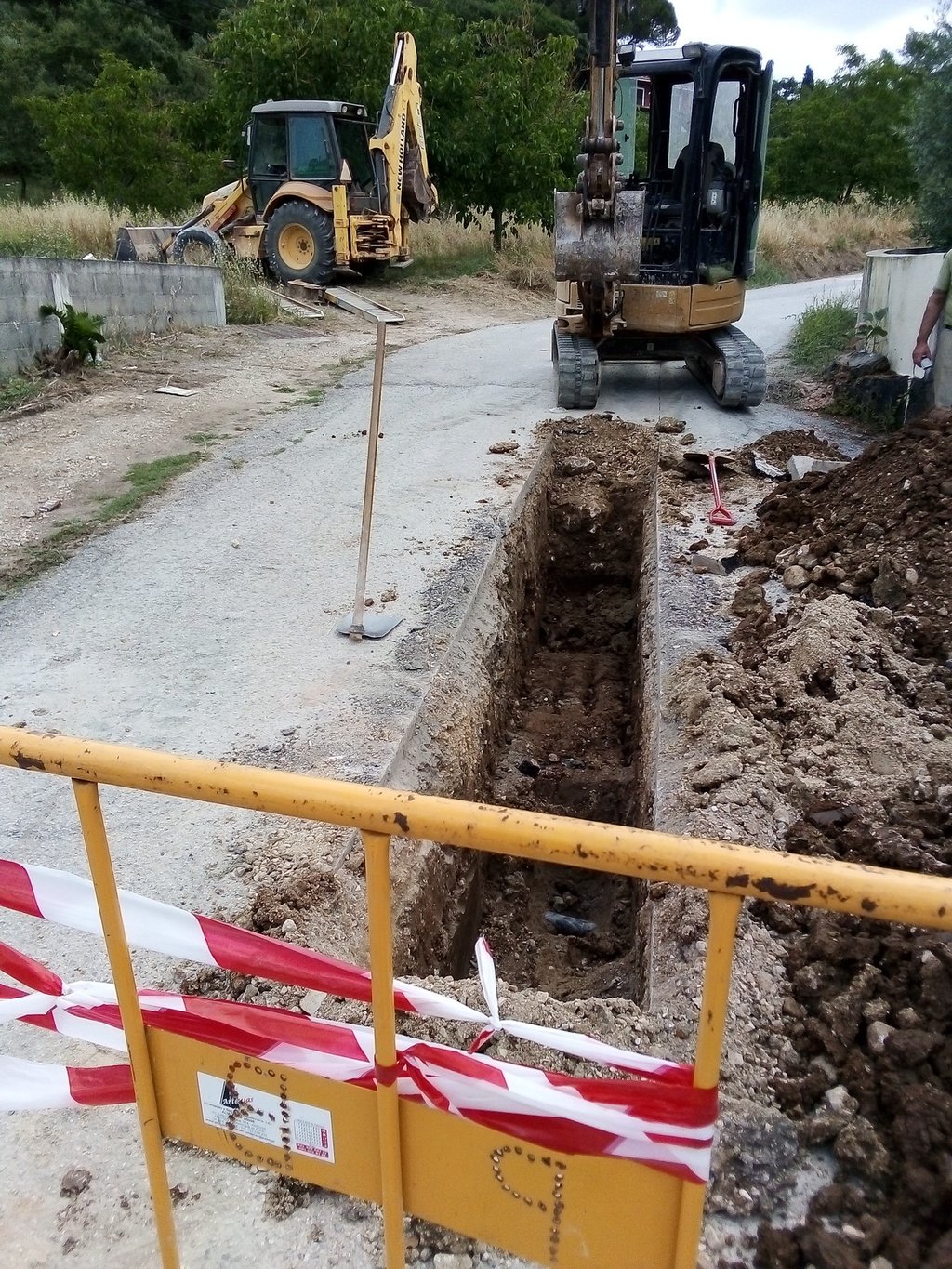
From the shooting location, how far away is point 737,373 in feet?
31.7

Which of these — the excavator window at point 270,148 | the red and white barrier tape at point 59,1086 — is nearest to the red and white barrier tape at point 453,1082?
the red and white barrier tape at point 59,1086

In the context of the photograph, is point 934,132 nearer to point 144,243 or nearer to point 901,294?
point 901,294

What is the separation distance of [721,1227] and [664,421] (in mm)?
8064

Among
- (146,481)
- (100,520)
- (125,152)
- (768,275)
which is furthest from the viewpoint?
(768,275)

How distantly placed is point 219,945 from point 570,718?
4779 millimetres

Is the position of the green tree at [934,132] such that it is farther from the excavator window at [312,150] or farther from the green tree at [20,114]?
the green tree at [20,114]

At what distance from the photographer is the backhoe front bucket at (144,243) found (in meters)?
15.9

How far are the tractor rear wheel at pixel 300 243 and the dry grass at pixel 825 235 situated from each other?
12353mm

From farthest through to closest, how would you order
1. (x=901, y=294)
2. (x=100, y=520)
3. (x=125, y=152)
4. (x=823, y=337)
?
(x=125, y=152) < (x=823, y=337) < (x=901, y=294) < (x=100, y=520)

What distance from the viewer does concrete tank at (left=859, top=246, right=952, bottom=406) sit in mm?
9166

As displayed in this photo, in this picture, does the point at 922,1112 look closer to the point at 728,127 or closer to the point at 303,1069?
the point at 303,1069

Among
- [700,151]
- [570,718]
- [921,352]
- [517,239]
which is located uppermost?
[700,151]

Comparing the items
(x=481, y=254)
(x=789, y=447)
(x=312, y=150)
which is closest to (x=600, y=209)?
(x=789, y=447)

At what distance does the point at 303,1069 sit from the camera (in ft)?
5.90
